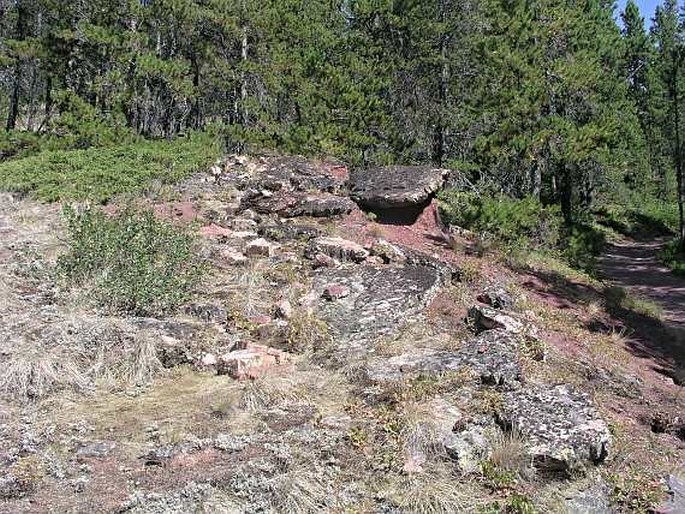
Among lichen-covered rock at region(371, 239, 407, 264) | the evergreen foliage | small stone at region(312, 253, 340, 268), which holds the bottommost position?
small stone at region(312, 253, 340, 268)

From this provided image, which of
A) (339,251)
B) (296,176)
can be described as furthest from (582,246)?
(339,251)

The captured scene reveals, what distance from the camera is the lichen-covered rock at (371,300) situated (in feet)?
22.4

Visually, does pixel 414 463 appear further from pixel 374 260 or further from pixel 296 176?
pixel 296 176

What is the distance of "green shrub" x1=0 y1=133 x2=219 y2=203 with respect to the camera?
39.3ft

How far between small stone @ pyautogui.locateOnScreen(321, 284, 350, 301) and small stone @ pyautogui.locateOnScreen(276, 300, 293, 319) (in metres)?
0.56

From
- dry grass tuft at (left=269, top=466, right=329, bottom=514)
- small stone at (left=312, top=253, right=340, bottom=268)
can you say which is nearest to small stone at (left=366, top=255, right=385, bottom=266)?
small stone at (left=312, top=253, right=340, bottom=268)

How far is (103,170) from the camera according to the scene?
1320 cm

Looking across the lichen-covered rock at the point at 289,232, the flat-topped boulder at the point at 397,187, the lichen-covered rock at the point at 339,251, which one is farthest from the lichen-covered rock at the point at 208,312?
the flat-topped boulder at the point at 397,187

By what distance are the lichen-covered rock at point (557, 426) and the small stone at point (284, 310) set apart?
8.09ft

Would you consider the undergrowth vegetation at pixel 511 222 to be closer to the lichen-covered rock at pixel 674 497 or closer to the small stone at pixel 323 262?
the small stone at pixel 323 262

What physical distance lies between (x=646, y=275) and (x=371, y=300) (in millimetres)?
12588

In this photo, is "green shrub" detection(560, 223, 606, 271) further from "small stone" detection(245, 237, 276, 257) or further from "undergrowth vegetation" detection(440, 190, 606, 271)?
"small stone" detection(245, 237, 276, 257)

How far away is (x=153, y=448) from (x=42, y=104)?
32959mm

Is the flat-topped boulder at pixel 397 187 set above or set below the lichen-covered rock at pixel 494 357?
above
